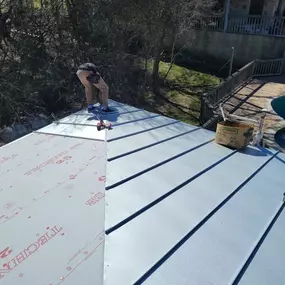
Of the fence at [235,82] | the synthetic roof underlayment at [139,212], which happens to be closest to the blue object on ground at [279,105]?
the fence at [235,82]

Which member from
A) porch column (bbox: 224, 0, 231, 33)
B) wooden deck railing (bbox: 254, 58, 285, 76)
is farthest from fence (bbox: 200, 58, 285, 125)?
porch column (bbox: 224, 0, 231, 33)

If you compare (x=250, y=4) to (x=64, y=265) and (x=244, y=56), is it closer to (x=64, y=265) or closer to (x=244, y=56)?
(x=244, y=56)

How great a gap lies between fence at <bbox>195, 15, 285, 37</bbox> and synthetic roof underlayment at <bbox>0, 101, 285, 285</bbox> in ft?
46.6

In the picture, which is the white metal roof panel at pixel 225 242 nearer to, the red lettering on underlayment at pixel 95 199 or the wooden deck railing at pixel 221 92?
the red lettering on underlayment at pixel 95 199

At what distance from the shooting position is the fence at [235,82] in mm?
10125

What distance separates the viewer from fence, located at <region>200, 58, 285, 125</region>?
33.2ft

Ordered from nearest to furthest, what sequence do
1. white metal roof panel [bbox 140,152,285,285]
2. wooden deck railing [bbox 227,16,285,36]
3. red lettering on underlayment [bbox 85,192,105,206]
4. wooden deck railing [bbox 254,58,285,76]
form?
white metal roof panel [bbox 140,152,285,285], red lettering on underlayment [bbox 85,192,105,206], wooden deck railing [bbox 254,58,285,76], wooden deck railing [bbox 227,16,285,36]

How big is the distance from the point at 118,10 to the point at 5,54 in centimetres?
443

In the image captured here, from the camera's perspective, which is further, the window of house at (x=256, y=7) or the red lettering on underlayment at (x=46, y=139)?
the window of house at (x=256, y=7)

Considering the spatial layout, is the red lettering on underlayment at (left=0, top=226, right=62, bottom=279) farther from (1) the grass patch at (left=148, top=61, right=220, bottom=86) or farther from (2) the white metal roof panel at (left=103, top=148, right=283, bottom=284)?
(1) the grass patch at (left=148, top=61, right=220, bottom=86)

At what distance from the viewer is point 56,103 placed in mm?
A: 10516

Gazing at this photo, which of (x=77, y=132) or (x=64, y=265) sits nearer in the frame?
(x=64, y=265)

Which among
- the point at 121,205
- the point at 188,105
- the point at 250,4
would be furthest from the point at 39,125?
the point at 250,4

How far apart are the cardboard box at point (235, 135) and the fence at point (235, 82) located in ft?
18.1
